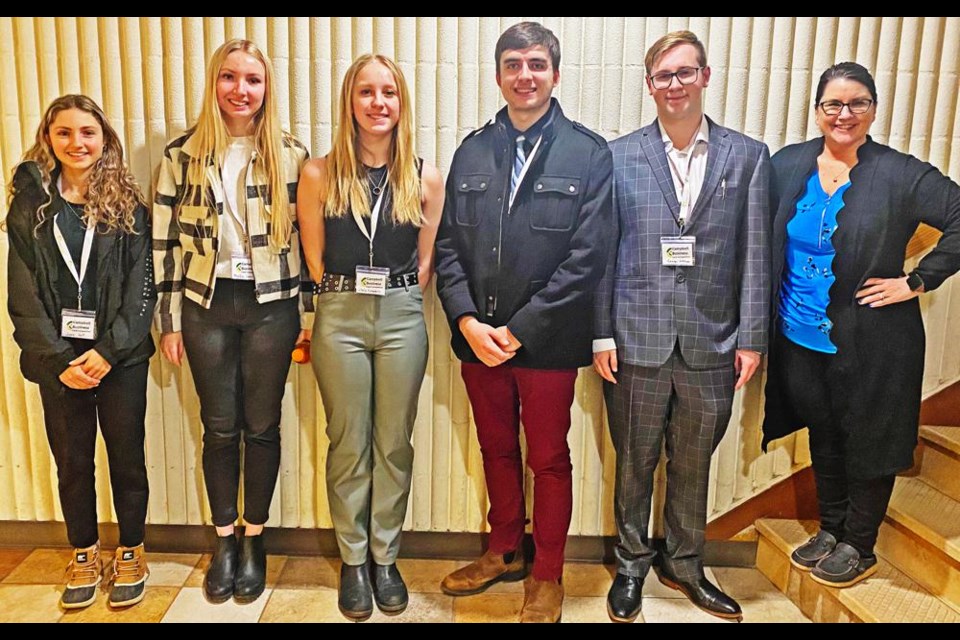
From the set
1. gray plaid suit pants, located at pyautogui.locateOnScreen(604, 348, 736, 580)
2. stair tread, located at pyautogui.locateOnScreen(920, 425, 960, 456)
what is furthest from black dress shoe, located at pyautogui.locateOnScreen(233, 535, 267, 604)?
stair tread, located at pyautogui.locateOnScreen(920, 425, 960, 456)

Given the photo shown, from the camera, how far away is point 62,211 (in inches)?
100

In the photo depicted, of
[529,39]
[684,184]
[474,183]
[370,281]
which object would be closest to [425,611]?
[370,281]

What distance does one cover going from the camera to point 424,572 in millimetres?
3012

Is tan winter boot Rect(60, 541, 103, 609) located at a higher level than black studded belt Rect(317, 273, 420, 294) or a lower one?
lower

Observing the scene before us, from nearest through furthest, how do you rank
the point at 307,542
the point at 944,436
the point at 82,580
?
the point at 82,580, the point at 944,436, the point at 307,542

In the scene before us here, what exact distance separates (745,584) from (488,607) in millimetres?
996

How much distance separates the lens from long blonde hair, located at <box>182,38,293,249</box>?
2561 millimetres

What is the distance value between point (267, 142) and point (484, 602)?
180cm

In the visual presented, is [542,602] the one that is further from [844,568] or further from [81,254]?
[81,254]

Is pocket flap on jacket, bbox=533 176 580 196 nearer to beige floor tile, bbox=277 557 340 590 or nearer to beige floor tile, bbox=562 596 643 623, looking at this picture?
beige floor tile, bbox=562 596 643 623

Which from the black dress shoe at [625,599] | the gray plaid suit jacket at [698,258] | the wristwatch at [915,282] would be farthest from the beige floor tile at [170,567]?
the wristwatch at [915,282]

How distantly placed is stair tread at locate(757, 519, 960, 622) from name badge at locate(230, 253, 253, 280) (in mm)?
2262

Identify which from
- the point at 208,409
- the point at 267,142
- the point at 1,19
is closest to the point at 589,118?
the point at 267,142

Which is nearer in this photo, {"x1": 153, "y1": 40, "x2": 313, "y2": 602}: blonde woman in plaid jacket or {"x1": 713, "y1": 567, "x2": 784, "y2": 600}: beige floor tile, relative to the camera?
{"x1": 153, "y1": 40, "x2": 313, "y2": 602}: blonde woman in plaid jacket
